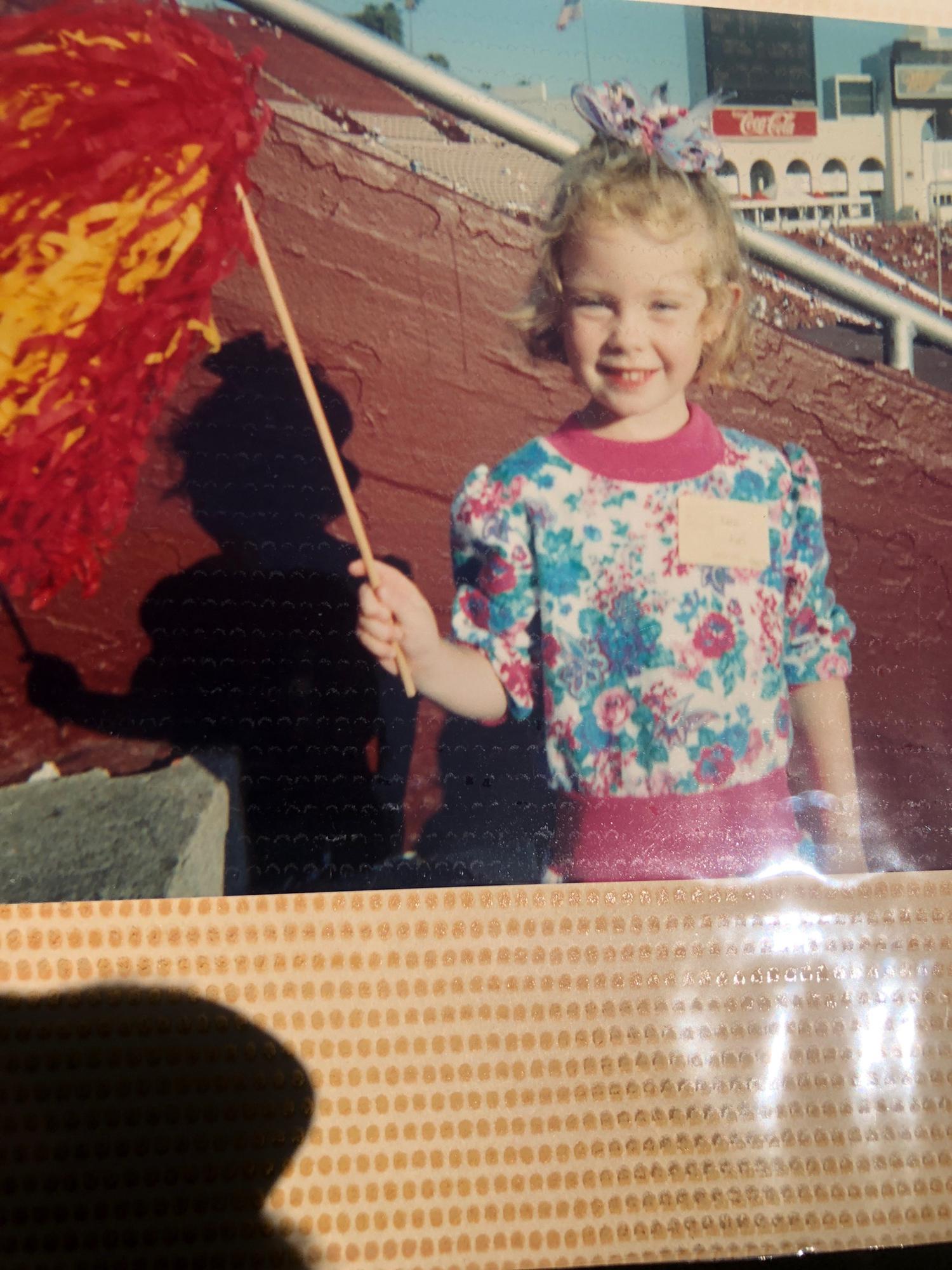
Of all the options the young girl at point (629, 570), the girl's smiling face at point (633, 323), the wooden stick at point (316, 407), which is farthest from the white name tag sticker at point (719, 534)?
the wooden stick at point (316, 407)

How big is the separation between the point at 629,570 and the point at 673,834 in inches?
16.6

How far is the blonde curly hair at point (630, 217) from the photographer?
5.14 ft

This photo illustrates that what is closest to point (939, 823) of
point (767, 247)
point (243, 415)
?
point (767, 247)

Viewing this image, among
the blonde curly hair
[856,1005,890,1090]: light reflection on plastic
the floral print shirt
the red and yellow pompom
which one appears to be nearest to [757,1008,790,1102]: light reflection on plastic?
[856,1005,890,1090]: light reflection on plastic

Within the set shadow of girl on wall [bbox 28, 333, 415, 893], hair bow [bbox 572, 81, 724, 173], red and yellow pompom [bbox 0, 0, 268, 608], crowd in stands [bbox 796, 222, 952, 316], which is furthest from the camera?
crowd in stands [bbox 796, 222, 952, 316]

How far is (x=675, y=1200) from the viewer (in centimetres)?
162

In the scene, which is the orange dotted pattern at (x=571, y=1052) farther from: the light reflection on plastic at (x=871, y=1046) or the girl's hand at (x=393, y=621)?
the girl's hand at (x=393, y=621)

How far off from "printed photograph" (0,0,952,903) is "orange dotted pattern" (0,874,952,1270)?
2.9 inches

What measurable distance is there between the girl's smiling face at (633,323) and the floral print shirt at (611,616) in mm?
49

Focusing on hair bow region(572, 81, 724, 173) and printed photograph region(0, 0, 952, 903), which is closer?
printed photograph region(0, 0, 952, 903)

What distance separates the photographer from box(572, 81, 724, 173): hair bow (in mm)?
1606

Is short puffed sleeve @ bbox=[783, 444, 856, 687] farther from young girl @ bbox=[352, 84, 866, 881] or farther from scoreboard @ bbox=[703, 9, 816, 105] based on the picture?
scoreboard @ bbox=[703, 9, 816, 105]

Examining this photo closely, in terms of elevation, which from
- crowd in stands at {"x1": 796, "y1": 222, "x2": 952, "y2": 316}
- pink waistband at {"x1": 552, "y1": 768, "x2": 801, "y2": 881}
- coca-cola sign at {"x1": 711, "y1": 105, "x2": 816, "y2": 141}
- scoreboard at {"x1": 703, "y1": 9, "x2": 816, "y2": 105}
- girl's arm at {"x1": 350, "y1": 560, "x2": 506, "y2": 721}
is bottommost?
pink waistband at {"x1": 552, "y1": 768, "x2": 801, "y2": 881}

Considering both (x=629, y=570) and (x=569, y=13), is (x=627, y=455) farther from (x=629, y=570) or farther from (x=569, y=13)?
(x=569, y=13)
